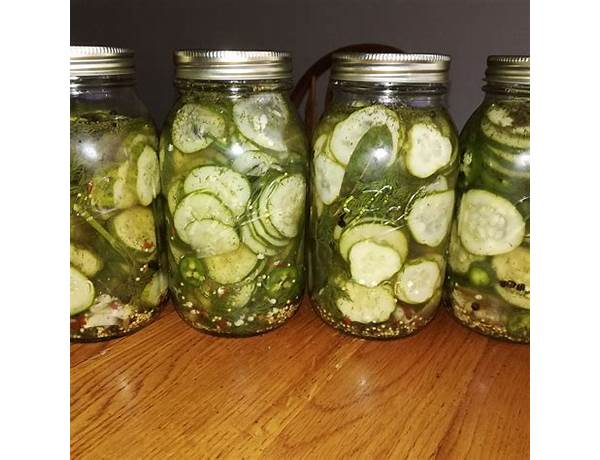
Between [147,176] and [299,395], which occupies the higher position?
[147,176]

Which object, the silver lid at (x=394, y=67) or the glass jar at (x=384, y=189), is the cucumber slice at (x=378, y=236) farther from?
the silver lid at (x=394, y=67)

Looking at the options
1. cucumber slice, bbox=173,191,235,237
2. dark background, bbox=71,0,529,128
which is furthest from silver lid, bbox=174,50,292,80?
dark background, bbox=71,0,529,128

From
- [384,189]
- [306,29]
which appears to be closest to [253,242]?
[384,189]

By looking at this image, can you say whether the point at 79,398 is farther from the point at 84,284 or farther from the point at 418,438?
the point at 418,438

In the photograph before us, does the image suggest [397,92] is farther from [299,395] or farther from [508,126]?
[299,395]

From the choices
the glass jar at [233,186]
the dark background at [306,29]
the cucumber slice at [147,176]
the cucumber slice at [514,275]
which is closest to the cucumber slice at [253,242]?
the glass jar at [233,186]

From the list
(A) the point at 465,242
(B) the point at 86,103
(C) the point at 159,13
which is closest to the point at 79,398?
(B) the point at 86,103
